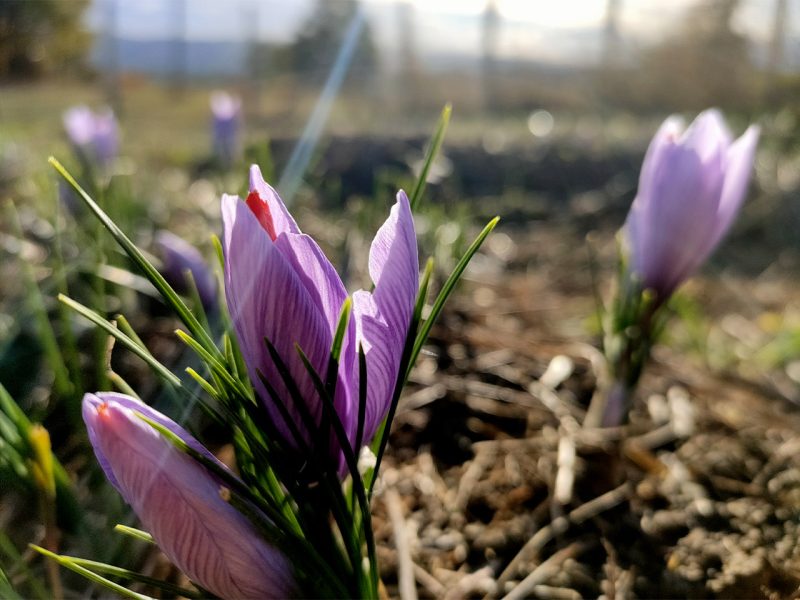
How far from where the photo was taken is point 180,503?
45 centimetres

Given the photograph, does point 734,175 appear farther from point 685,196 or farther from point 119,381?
point 119,381

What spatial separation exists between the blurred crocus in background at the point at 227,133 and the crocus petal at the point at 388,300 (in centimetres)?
Result: 195

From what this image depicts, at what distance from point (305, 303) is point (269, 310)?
0.02 meters

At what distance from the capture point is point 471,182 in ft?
17.0

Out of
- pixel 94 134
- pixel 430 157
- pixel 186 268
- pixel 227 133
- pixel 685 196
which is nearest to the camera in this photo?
pixel 430 157

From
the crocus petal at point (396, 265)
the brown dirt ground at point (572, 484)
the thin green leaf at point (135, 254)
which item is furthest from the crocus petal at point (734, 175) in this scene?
the thin green leaf at point (135, 254)

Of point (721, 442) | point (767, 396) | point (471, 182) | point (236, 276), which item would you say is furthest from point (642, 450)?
point (471, 182)

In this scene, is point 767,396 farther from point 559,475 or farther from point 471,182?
point 471,182

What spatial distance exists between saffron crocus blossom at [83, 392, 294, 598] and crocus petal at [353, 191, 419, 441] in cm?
12

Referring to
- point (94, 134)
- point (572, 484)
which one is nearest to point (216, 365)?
point (572, 484)

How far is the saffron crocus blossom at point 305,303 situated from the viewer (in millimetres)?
445

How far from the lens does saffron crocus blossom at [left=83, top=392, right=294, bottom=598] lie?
44 cm

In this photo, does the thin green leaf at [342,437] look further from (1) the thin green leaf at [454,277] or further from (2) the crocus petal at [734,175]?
(2) the crocus petal at [734,175]

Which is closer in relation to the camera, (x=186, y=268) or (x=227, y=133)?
(x=186, y=268)
